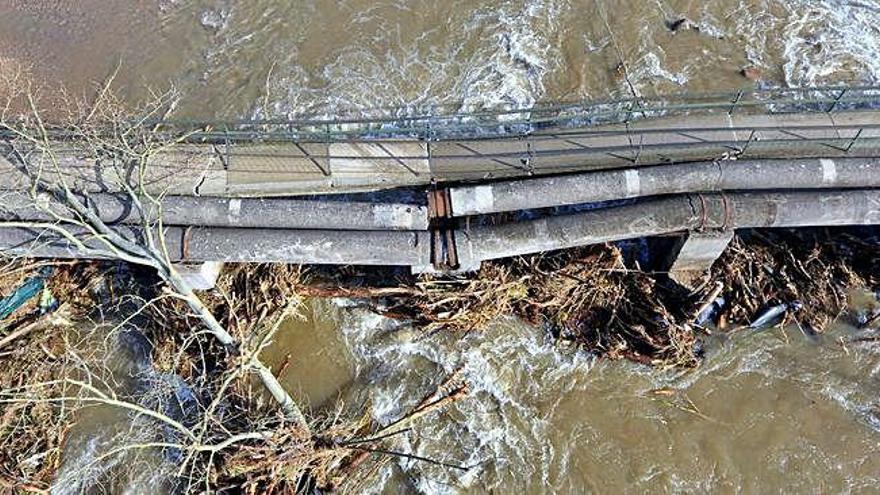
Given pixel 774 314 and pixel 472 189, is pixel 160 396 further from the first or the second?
pixel 774 314

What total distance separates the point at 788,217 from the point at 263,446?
960cm

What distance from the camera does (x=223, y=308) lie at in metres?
13.0

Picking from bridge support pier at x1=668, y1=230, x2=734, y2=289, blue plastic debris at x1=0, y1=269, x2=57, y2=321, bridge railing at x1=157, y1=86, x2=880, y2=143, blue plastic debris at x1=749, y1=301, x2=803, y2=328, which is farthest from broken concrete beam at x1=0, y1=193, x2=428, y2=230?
blue plastic debris at x1=749, y1=301, x2=803, y2=328

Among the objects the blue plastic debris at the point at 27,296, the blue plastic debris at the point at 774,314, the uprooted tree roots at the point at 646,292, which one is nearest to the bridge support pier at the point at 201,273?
the uprooted tree roots at the point at 646,292

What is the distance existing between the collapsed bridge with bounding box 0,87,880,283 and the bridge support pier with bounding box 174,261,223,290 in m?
0.22

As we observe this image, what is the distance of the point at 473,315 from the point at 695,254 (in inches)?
161

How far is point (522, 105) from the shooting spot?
1547 cm

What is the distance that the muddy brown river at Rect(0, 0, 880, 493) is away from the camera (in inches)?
466

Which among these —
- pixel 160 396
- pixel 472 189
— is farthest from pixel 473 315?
pixel 160 396

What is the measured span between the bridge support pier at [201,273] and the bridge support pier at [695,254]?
26.7 feet

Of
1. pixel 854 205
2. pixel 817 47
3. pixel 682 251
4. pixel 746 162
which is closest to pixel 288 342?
pixel 682 251

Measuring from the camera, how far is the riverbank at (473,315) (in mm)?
12359

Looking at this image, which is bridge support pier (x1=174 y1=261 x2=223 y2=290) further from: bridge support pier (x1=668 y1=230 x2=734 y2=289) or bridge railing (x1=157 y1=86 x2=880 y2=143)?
bridge support pier (x1=668 y1=230 x2=734 y2=289)

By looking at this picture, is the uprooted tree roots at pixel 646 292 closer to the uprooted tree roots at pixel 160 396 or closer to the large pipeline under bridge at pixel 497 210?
the large pipeline under bridge at pixel 497 210
